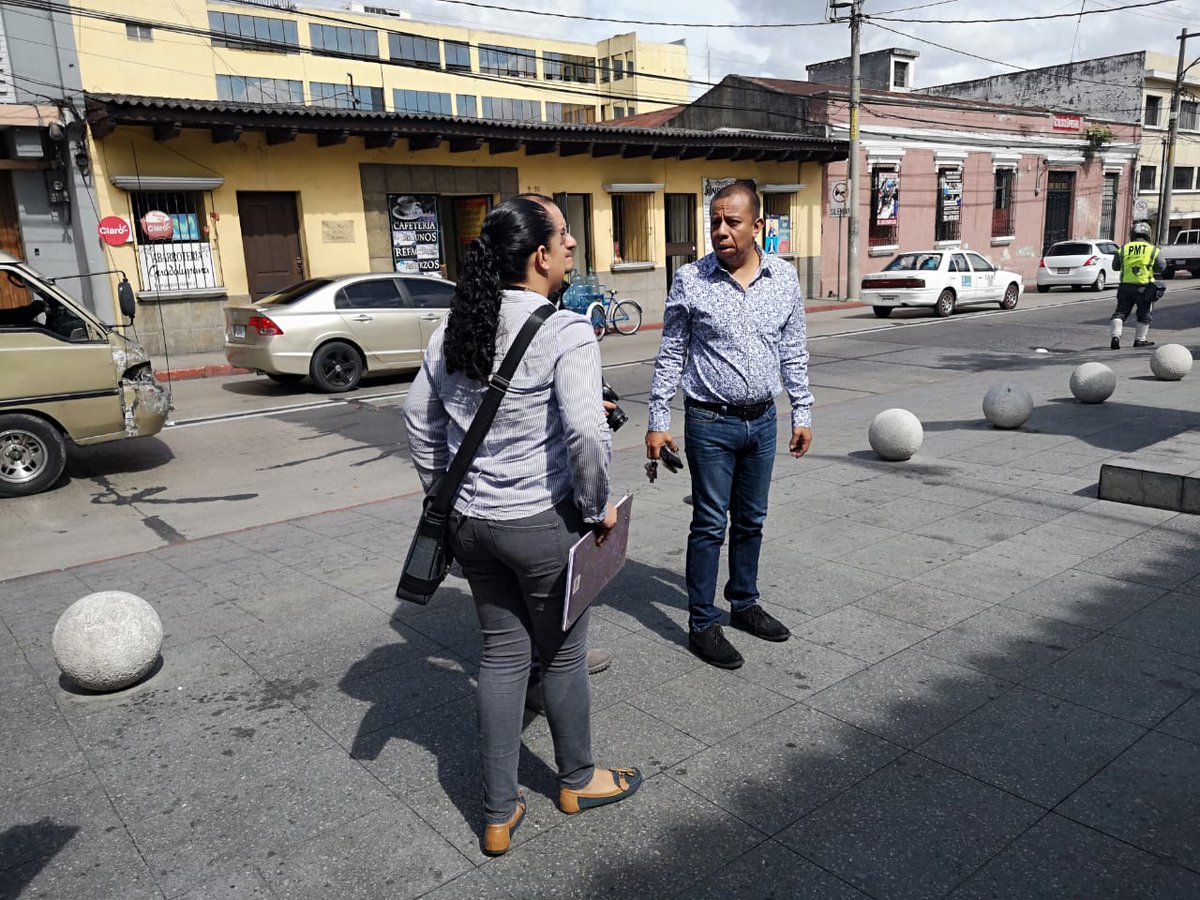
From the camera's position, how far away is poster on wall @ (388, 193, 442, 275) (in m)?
19.3

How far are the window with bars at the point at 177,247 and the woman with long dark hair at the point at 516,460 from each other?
15876 mm

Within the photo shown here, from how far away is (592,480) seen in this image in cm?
254

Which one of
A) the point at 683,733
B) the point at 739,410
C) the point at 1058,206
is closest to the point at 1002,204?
the point at 1058,206

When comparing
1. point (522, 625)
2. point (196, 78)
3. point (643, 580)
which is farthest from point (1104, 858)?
point (196, 78)

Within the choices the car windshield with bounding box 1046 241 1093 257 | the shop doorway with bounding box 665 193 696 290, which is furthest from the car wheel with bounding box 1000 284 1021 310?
the shop doorway with bounding box 665 193 696 290

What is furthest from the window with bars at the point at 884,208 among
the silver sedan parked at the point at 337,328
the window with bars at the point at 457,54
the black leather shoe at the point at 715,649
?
the window with bars at the point at 457,54

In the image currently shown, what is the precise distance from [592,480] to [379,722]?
1.62 m

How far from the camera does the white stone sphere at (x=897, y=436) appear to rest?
7305 millimetres

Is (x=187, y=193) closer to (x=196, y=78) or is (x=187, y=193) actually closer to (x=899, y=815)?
(x=899, y=815)

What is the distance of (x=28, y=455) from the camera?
25.9ft

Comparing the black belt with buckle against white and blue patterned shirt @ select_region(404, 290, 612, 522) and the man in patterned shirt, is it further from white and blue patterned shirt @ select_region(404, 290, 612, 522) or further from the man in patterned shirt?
white and blue patterned shirt @ select_region(404, 290, 612, 522)

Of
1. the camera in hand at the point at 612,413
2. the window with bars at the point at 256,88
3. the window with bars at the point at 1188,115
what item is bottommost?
the camera in hand at the point at 612,413

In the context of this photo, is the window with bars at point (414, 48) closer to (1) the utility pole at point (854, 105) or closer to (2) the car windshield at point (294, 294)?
(1) the utility pole at point (854, 105)

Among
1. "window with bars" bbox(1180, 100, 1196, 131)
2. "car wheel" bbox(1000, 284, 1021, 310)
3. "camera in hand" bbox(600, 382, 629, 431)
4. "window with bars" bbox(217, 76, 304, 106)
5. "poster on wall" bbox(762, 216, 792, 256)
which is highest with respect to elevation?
"window with bars" bbox(217, 76, 304, 106)
